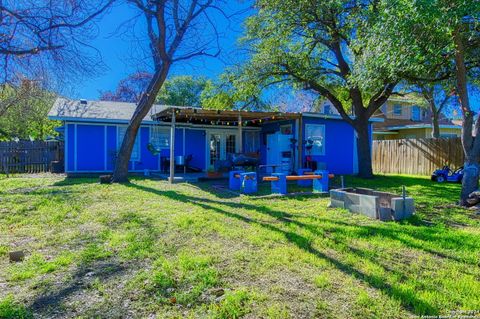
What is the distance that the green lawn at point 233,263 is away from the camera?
98.4 inches

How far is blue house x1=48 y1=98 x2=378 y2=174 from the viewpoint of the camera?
12703 millimetres

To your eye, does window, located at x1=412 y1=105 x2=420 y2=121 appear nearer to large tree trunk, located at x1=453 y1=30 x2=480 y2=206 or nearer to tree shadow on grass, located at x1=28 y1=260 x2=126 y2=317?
large tree trunk, located at x1=453 y1=30 x2=480 y2=206

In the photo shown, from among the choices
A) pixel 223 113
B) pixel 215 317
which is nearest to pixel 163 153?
pixel 223 113

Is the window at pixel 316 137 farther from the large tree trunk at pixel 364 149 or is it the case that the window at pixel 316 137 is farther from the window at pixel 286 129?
the large tree trunk at pixel 364 149

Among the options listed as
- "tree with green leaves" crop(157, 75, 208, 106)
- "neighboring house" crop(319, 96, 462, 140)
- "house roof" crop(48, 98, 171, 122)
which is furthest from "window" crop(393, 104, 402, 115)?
"house roof" crop(48, 98, 171, 122)

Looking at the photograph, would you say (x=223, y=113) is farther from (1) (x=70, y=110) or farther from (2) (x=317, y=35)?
(1) (x=70, y=110)

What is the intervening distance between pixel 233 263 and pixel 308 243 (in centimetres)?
118

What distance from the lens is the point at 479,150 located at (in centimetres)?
656

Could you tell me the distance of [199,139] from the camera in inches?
591

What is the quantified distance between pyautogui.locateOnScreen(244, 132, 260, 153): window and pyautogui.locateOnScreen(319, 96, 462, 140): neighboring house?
8.64m

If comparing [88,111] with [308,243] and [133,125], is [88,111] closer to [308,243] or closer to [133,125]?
[133,125]

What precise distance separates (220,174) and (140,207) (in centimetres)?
551

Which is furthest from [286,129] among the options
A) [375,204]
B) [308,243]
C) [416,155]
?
[308,243]

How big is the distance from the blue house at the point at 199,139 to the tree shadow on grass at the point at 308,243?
4.72 m
